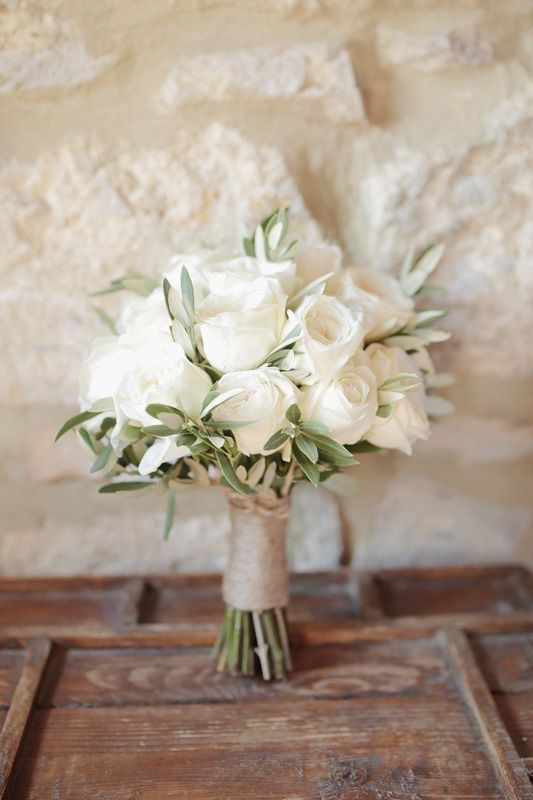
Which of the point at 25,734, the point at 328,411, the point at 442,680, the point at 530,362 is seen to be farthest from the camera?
the point at 530,362

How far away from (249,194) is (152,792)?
30.4 inches

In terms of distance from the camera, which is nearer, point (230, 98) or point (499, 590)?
point (230, 98)

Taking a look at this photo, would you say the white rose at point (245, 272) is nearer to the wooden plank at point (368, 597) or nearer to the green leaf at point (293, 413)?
the green leaf at point (293, 413)

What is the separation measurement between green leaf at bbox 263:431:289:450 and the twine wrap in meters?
0.17

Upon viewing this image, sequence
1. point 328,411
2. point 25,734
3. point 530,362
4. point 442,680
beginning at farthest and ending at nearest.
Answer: point 530,362 < point 442,680 < point 25,734 < point 328,411

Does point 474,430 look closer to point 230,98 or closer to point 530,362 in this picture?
point 530,362

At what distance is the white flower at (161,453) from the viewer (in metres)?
0.73

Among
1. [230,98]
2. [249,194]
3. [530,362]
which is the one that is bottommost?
[530,362]

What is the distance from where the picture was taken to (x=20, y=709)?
83 cm

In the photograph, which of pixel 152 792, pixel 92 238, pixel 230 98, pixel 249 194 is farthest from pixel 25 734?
pixel 230 98

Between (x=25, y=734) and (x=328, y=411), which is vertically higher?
(x=328, y=411)

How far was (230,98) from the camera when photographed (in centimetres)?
97

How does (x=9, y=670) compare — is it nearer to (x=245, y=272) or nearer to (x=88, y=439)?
(x=88, y=439)

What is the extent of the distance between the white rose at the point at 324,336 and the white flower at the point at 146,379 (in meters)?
0.11
